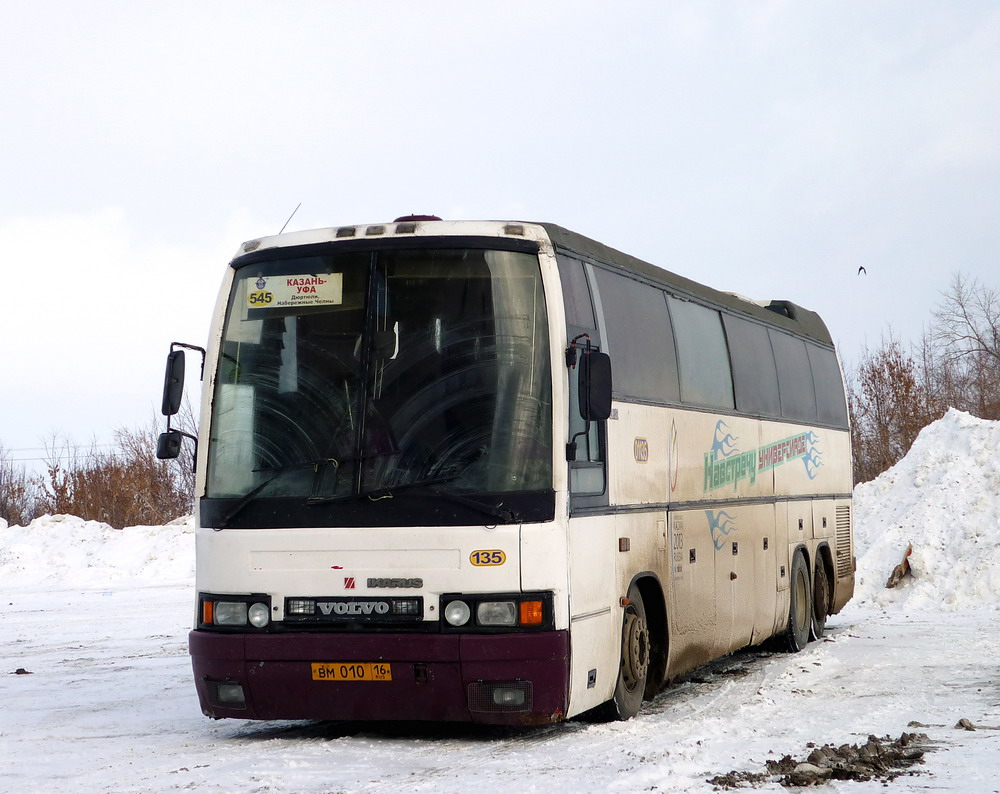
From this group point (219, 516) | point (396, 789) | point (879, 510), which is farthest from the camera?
point (879, 510)

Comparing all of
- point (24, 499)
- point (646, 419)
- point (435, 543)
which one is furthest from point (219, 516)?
point (24, 499)

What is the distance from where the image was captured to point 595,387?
8.95m

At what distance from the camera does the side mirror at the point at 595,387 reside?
29.4 feet

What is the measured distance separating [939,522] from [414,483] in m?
17.0

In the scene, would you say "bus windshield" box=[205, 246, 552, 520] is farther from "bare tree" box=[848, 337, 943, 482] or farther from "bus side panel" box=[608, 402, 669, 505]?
"bare tree" box=[848, 337, 943, 482]

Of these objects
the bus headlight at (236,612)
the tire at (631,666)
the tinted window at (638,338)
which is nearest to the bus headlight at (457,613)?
the bus headlight at (236,612)

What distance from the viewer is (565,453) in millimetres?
8953

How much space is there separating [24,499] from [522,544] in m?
51.8

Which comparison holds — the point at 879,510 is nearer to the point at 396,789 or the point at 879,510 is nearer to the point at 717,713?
the point at 717,713

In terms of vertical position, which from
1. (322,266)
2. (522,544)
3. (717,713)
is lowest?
(717,713)

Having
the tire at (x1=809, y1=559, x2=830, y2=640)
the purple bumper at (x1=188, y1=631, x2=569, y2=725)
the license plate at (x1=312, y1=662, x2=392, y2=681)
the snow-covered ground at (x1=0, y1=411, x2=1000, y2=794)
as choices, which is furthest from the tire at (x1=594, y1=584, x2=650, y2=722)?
the tire at (x1=809, y1=559, x2=830, y2=640)

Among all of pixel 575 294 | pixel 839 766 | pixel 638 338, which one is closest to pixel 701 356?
pixel 638 338

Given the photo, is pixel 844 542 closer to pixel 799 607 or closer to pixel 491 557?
pixel 799 607

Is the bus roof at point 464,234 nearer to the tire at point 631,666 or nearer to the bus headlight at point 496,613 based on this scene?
the bus headlight at point 496,613
